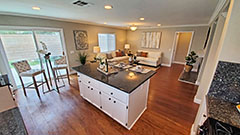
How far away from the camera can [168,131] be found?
1.82m

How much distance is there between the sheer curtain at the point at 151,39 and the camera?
20.4ft

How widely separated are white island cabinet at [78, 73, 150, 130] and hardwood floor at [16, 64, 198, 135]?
0.16m

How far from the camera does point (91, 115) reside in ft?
7.24

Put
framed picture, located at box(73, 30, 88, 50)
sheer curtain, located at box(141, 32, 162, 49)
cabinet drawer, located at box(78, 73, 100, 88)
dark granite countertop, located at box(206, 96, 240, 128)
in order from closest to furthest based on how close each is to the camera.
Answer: dark granite countertop, located at box(206, 96, 240, 128), cabinet drawer, located at box(78, 73, 100, 88), framed picture, located at box(73, 30, 88, 50), sheer curtain, located at box(141, 32, 162, 49)

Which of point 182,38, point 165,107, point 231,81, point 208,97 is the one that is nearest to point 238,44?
point 231,81

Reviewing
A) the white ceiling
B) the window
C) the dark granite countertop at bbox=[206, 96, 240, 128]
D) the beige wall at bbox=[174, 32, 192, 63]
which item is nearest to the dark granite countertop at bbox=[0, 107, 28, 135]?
the dark granite countertop at bbox=[206, 96, 240, 128]

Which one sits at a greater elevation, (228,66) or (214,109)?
(228,66)

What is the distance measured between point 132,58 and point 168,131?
1952 mm

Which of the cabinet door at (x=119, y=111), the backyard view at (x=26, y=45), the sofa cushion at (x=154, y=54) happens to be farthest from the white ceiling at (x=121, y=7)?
the sofa cushion at (x=154, y=54)

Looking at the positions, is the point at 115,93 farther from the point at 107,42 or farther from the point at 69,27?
the point at 107,42

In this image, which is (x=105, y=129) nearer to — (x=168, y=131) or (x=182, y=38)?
(x=168, y=131)

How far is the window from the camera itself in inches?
229

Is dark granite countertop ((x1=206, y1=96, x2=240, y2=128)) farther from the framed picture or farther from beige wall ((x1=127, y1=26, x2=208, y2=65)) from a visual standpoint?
beige wall ((x1=127, y1=26, x2=208, y2=65))

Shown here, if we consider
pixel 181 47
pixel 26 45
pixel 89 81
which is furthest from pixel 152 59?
pixel 26 45
